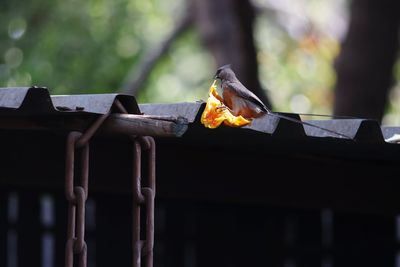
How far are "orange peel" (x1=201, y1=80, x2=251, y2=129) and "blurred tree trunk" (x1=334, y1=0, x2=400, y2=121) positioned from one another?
5.93 m

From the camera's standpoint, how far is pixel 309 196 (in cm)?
559

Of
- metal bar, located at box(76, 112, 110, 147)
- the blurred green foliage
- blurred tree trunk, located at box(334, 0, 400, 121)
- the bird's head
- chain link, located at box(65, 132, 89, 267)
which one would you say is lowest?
chain link, located at box(65, 132, 89, 267)

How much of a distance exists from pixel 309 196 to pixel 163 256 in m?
2.04

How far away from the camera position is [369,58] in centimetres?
977

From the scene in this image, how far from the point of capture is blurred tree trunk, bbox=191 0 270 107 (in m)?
9.38

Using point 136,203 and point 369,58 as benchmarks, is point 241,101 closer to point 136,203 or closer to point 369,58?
point 136,203

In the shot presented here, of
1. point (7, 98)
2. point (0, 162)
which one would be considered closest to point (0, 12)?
point (0, 162)

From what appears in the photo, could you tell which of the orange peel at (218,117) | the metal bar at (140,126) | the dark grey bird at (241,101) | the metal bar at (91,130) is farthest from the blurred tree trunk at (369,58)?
the metal bar at (91,130)

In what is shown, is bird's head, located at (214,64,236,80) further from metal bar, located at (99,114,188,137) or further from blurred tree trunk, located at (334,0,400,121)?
blurred tree trunk, located at (334,0,400,121)

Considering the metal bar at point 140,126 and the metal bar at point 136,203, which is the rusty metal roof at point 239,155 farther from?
the metal bar at point 136,203

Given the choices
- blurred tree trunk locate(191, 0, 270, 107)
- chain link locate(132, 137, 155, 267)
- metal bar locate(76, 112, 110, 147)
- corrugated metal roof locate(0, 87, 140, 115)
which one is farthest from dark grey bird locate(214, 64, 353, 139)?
blurred tree trunk locate(191, 0, 270, 107)

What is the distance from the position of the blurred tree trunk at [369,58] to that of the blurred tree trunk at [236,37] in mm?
958

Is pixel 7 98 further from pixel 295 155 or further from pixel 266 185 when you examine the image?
pixel 266 185

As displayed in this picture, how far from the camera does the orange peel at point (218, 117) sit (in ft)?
11.9
